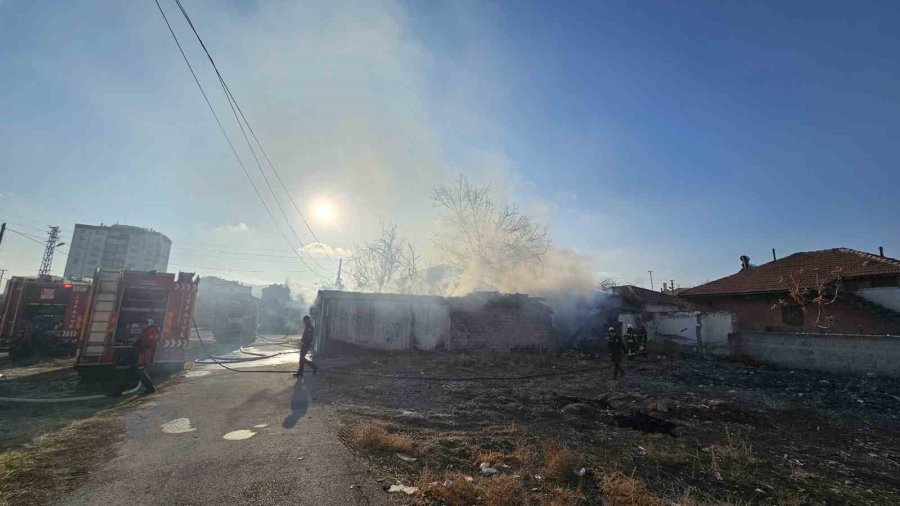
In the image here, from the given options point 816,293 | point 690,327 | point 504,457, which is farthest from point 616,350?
point 816,293

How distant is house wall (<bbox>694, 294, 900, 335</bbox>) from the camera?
1830 centimetres

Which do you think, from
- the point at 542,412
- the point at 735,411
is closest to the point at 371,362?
the point at 542,412

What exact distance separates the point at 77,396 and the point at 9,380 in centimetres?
382

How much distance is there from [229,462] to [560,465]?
3.73 metres

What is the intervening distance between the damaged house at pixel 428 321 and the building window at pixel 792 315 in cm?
1459

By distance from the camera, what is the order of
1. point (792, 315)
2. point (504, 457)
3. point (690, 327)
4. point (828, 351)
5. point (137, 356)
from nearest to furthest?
1. point (504, 457)
2. point (137, 356)
3. point (828, 351)
4. point (690, 327)
5. point (792, 315)

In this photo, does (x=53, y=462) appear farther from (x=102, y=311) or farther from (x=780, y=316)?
(x=780, y=316)

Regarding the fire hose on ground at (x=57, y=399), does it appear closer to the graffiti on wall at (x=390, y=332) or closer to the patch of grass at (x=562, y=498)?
the patch of grass at (x=562, y=498)

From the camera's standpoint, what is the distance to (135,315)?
10750mm

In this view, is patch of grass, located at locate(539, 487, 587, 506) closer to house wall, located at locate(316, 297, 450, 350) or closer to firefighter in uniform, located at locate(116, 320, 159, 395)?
firefighter in uniform, located at locate(116, 320, 159, 395)

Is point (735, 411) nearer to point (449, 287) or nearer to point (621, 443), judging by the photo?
point (621, 443)

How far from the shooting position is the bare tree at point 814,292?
765 inches

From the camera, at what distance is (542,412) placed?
23.0ft

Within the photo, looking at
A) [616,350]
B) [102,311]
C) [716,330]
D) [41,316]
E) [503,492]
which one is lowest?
[503,492]
